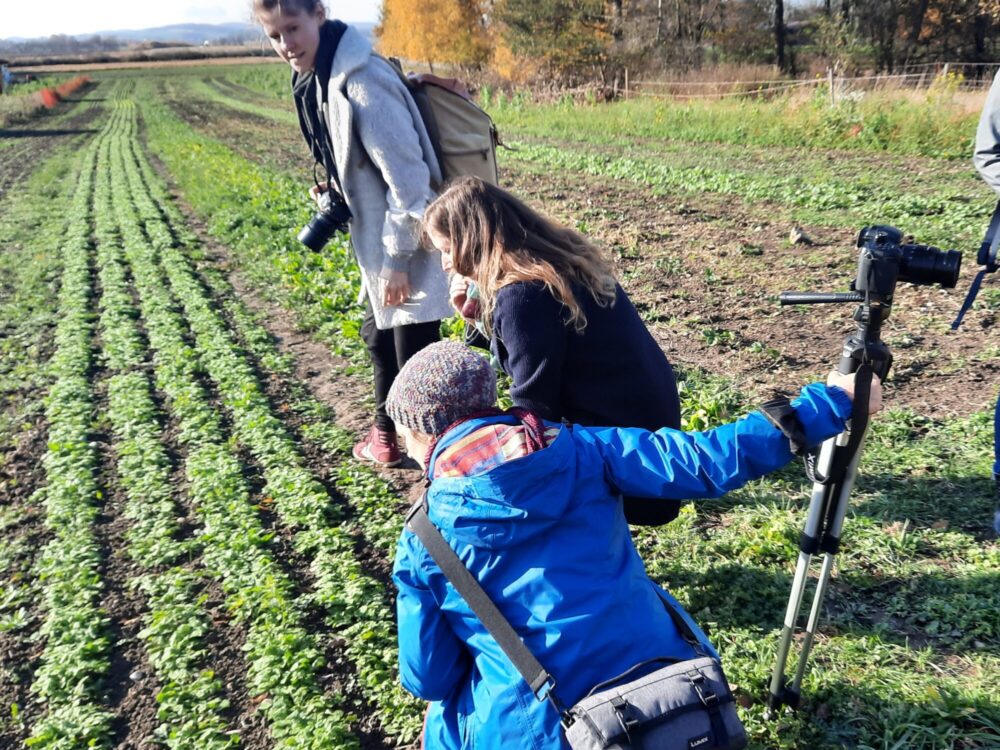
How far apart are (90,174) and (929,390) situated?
56.0 ft

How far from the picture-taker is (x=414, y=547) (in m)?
1.79

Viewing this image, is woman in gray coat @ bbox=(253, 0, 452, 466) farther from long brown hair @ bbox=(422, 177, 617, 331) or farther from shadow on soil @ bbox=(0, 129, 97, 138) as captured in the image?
shadow on soil @ bbox=(0, 129, 97, 138)

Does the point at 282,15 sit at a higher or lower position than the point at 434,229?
higher

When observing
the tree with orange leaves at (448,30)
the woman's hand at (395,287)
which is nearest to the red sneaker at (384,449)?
the woman's hand at (395,287)

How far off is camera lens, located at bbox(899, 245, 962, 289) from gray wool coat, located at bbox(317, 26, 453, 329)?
1.89 meters

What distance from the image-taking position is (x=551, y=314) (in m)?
2.40

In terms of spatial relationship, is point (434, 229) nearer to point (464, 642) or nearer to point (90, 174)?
point (464, 642)

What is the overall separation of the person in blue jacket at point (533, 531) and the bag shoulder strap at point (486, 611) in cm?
3

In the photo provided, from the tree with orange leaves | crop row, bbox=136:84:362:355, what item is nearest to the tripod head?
crop row, bbox=136:84:362:355

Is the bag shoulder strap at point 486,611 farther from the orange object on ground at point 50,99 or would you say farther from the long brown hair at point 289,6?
the orange object on ground at point 50,99

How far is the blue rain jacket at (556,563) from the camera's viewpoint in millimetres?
1688

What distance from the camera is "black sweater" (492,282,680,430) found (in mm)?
2408

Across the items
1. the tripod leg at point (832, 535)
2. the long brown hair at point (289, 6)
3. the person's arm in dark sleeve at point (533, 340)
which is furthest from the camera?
the long brown hair at point (289, 6)

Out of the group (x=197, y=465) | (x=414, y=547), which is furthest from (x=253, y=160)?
(x=414, y=547)
